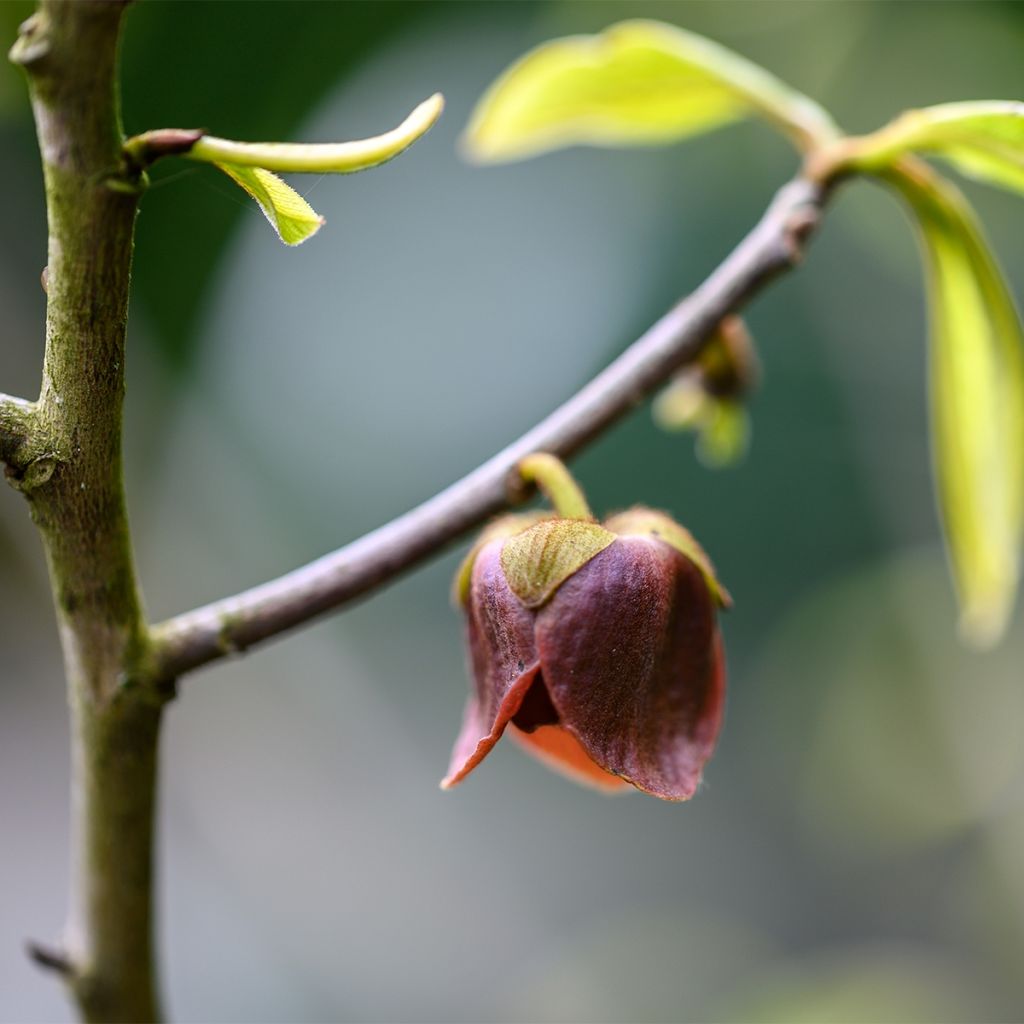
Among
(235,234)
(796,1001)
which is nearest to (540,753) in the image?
(796,1001)

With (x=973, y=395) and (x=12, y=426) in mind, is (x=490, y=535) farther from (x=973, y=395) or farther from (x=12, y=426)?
(x=973, y=395)

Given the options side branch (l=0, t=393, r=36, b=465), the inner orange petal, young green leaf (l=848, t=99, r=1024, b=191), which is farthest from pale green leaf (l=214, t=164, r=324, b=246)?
young green leaf (l=848, t=99, r=1024, b=191)

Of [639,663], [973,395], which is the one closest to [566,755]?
[639,663]

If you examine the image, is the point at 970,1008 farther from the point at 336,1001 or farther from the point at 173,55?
the point at 173,55

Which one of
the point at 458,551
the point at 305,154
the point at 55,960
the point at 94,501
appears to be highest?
the point at 305,154

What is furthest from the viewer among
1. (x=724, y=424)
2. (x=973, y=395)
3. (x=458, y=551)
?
(x=458, y=551)

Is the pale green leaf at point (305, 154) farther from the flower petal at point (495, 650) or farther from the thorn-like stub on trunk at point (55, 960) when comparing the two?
the thorn-like stub on trunk at point (55, 960)
